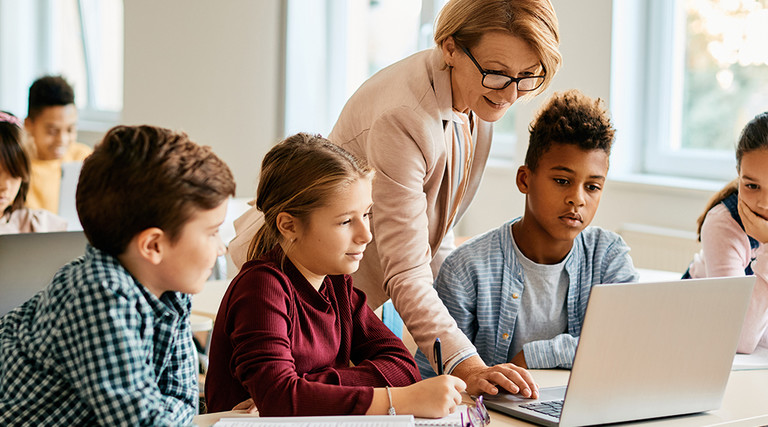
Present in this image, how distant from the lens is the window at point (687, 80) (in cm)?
330

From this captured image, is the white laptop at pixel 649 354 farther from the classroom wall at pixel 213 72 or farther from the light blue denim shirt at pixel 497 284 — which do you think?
the classroom wall at pixel 213 72

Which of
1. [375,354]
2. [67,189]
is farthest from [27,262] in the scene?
[67,189]

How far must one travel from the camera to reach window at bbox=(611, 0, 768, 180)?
130 inches

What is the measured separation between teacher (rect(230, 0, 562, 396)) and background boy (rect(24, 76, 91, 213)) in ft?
8.31

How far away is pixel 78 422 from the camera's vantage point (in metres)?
1.02

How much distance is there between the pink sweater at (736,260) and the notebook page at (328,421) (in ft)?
3.21

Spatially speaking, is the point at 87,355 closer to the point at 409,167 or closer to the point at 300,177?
the point at 300,177

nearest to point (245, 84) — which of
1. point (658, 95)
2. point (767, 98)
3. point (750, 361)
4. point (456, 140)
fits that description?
point (658, 95)

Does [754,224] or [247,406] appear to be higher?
[754,224]

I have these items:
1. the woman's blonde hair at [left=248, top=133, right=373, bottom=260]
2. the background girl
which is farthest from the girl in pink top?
the background girl

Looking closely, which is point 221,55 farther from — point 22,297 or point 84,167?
point 84,167

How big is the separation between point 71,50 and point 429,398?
611cm

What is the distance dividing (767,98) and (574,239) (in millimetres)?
1931

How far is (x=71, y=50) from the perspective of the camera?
6.48 metres
